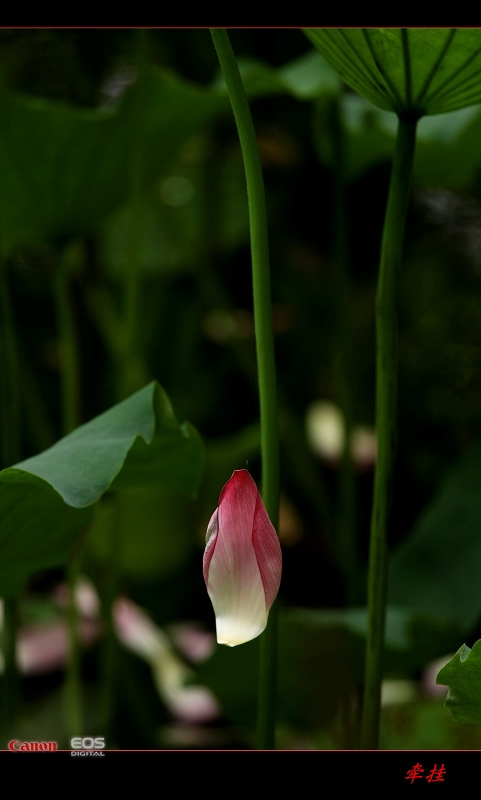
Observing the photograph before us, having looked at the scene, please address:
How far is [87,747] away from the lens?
26cm

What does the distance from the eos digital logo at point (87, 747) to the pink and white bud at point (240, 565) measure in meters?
0.09

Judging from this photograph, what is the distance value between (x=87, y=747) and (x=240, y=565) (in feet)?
0.34

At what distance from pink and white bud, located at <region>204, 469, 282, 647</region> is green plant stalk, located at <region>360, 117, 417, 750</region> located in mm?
58

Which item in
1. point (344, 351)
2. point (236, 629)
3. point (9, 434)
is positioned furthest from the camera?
point (344, 351)

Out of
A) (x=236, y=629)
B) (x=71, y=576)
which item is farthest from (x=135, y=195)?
(x=236, y=629)

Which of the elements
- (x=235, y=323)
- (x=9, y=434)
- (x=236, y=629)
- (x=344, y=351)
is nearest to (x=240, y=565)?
(x=236, y=629)

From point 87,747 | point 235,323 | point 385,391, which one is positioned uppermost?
point 235,323

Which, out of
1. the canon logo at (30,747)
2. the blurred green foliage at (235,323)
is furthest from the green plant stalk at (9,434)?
the canon logo at (30,747)

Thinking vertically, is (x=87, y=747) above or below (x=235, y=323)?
below

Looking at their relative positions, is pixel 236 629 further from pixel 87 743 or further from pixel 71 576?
pixel 71 576

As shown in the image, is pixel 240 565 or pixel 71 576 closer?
pixel 240 565

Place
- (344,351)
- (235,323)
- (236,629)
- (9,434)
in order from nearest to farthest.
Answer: (236,629), (9,434), (344,351), (235,323)

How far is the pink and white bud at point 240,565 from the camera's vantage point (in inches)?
7.9
